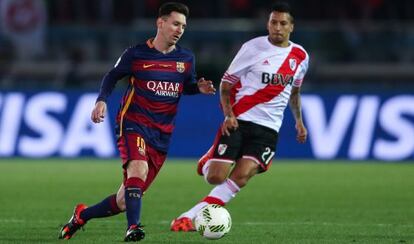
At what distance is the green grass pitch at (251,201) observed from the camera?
33.6 feet

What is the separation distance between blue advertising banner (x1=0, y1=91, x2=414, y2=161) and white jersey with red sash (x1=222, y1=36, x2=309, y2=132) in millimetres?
9950

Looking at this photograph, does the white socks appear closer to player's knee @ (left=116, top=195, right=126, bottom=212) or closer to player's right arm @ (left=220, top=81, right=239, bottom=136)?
player's right arm @ (left=220, top=81, right=239, bottom=136)

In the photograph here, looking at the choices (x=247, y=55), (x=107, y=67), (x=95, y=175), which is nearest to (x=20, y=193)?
(x=95, y=175)

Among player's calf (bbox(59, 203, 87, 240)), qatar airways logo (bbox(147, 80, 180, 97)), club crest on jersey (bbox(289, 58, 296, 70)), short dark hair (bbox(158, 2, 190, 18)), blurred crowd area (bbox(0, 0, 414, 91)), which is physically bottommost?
blurred crowd area (bbox(0, 0, 414, 91))

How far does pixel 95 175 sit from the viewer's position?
59.8ft

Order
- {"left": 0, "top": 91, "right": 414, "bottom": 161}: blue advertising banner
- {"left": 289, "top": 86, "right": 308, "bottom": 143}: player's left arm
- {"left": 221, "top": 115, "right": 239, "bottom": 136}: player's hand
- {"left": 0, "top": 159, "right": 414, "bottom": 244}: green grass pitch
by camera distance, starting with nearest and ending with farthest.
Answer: {"left": 0, "top": 159, "right": 414, "bottom": 244}: green grass pitch, {"left": 221, "top": 115, "right": 239, "bottom": 136}: player's hand, {"left": 289, "top": 86, "right": 308, "bottom": 143}: player's left arm, {"left": 0, "top": 91, "right": 414, "bottom": 161}: blue advertising banner

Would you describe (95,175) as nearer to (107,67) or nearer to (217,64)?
(217,64)

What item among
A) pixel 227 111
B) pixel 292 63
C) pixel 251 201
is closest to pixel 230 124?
pixel 227 111

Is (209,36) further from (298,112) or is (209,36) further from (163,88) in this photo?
(163,88)

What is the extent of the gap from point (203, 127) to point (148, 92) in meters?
11.5

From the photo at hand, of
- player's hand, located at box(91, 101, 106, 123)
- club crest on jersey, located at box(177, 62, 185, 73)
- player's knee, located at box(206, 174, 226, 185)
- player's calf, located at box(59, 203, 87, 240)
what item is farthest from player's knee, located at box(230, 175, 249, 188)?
player's hand, located at box(91, 101, 106, 123)

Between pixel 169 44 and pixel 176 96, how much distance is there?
0.45 metres

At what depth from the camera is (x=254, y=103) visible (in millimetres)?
10617

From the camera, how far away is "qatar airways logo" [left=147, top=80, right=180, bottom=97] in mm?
9773
